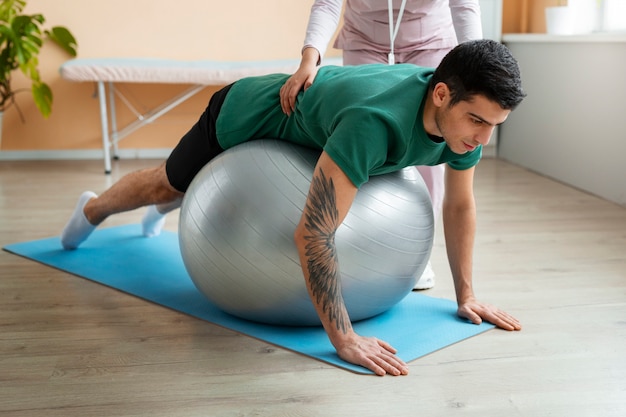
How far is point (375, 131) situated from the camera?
1713mm

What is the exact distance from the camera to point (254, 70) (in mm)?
4430

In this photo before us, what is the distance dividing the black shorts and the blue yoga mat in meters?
0.35

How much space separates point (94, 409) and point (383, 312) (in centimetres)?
89

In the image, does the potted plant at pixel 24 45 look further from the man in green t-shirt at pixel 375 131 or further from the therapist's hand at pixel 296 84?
the therapist's hand at pixel 296 84

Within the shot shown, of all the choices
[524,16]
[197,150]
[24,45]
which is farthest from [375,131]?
[524,16]

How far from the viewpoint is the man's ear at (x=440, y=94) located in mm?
1709

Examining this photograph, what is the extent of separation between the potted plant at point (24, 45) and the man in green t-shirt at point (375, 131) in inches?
109

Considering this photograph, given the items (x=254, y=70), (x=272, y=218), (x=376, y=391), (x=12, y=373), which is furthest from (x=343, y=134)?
(x=254, y=70)

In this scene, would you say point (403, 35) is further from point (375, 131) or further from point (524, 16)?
point (524, 16)

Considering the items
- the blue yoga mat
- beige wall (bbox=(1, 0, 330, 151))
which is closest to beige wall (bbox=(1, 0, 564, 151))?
beige wall (bbox=(1, 0, 330, 151))

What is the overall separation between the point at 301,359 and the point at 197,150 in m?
0.73

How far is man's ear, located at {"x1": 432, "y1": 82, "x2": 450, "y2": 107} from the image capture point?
1709mm

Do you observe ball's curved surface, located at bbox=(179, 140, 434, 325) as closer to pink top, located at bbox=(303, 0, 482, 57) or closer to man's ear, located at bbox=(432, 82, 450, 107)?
man's ear, located at bbox=(432, 82, 450, 107)

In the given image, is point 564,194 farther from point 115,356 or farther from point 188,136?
point 115,356
